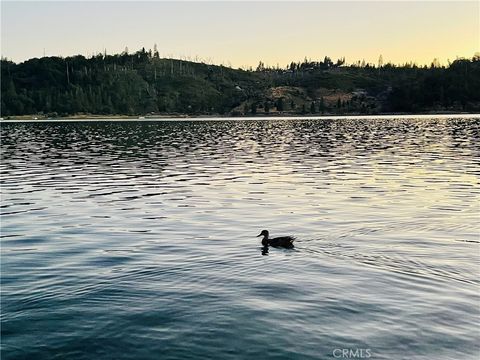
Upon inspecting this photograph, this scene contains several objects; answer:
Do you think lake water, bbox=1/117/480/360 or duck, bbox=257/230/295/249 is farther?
duck, bbox=257/230/295/249

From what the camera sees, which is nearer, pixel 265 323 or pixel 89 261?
pixel 265 323

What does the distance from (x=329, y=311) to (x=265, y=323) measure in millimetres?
2256

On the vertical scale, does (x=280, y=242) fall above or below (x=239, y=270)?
above

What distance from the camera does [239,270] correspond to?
21703mm

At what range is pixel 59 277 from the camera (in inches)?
824

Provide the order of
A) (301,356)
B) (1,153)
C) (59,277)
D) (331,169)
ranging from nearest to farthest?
(301,356), (59,277), (331,169), (1,153)

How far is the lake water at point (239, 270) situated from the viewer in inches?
578

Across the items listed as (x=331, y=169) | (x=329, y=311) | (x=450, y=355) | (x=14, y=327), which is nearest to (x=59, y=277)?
(x=14, y=327)

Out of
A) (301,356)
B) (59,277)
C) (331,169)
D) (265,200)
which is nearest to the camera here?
(301,356)

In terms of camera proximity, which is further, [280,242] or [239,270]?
[280,242]

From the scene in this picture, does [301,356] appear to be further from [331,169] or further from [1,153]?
[1,153]

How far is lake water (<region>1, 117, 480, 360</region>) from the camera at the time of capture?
14.7 meters

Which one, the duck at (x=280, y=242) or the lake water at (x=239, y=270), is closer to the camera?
the lake water at (x=239, y=270)

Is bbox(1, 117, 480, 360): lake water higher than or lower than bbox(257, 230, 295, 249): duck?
lower
